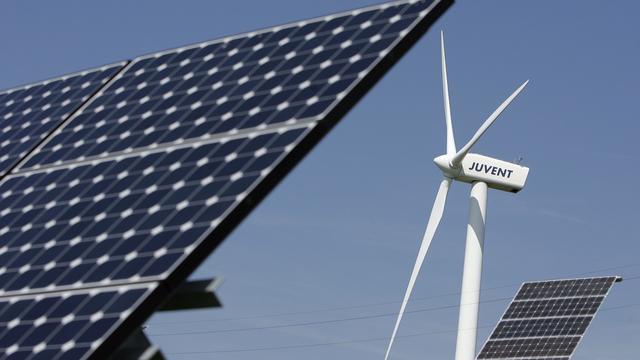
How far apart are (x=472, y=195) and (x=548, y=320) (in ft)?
75.7

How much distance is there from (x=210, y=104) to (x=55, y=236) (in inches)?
161

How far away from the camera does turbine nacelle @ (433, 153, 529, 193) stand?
5344cm

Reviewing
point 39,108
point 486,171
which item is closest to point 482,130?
point 486,171

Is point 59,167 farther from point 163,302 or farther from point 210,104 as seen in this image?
point 163,302

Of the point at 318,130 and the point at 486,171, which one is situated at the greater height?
the point at 486,171

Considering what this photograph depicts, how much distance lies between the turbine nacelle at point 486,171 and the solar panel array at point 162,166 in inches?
1141

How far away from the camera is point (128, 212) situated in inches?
786

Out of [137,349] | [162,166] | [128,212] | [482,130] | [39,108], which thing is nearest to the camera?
[137,349]

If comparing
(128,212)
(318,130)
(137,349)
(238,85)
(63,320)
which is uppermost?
(238,85)

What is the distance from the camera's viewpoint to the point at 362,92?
20.1 meters

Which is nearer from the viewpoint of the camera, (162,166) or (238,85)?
(162,166)

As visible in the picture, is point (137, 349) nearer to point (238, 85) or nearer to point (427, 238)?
point (238, 85)

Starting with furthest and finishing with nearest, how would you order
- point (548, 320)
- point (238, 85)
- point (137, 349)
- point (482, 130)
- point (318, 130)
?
1. point (548, 320)
2. point (482, 130)
3. point (238, 85)
4. point (318, 130)
5. point (137, 349)

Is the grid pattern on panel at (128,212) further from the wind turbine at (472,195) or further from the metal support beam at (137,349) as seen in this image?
the wind turbine at (472,195)
